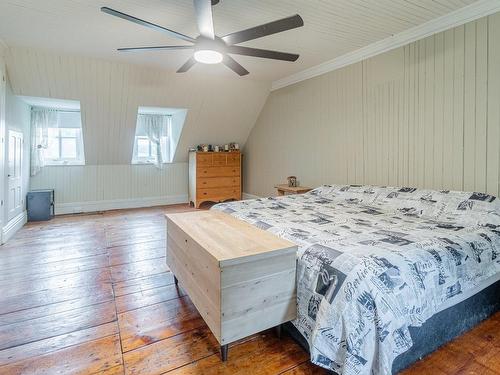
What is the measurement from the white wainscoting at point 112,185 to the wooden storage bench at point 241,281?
4583 millimetres

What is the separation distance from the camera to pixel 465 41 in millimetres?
2779

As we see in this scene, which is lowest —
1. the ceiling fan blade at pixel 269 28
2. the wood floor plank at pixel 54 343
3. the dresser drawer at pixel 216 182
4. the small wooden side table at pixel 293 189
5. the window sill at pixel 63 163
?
the wood floor plank at pixel 54 343

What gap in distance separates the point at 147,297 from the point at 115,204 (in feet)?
13.2

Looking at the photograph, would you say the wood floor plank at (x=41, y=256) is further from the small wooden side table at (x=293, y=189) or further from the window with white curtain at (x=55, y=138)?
the small wooden side table at (x=293, y=189)

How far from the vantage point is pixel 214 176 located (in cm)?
618

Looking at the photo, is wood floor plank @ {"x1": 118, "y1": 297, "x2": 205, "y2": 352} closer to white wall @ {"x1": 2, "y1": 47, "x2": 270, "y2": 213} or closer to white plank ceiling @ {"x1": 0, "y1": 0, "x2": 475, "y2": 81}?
white plank ceiling @ {"x1": 0, "y1": 0, "x2": 475, "y2": 81}

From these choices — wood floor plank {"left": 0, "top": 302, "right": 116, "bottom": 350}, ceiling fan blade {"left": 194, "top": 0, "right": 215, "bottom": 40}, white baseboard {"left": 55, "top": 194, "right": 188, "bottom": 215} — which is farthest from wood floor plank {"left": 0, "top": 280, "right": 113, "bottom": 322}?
white baseboard {"left": 55, "top": 194, "right": 188, "bottom": 215}

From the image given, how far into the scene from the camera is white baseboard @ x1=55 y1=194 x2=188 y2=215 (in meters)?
5.39

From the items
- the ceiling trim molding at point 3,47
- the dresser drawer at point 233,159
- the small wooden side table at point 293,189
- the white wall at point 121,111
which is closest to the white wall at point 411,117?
the small wooden side table at point 293,189

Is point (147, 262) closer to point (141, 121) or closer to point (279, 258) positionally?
point (279, 258)

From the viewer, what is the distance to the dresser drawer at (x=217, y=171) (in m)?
6.03

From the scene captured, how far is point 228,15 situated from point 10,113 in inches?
134

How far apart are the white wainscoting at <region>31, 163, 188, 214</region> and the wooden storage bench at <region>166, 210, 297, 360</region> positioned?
15.0 ft

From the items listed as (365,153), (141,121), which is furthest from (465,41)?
(141,121)
